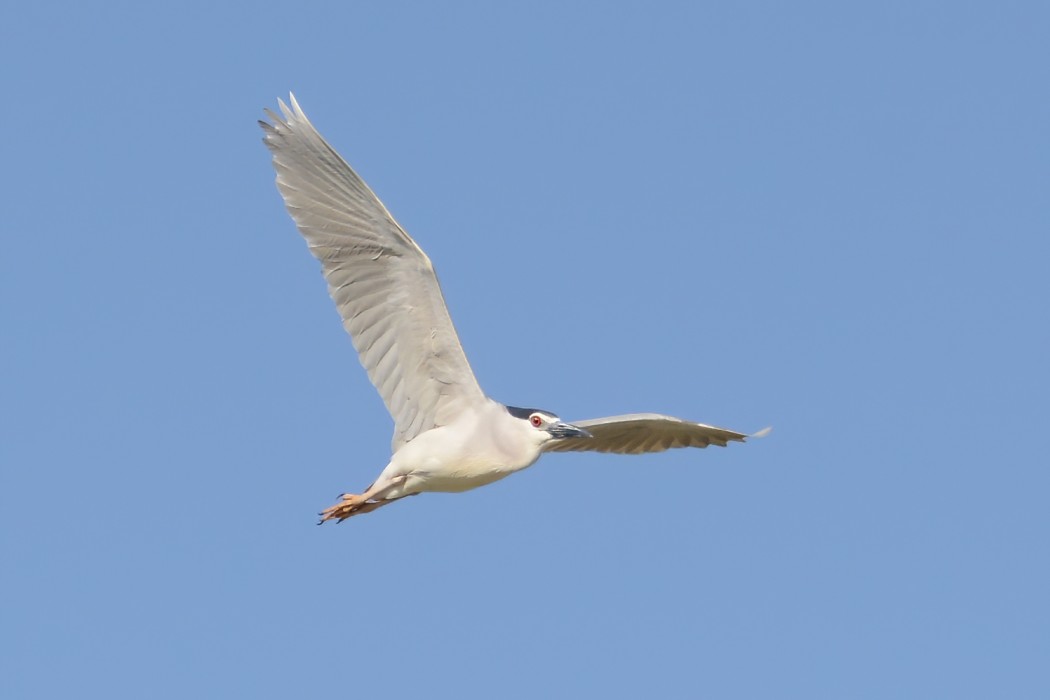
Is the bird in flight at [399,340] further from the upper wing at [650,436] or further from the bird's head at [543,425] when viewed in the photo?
the upper wing at [650,436]

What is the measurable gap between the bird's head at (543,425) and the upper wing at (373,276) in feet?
1.42

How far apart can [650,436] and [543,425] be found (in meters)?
2.93

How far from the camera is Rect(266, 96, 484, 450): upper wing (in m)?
15.6

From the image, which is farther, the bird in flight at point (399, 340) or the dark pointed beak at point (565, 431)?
the dark pointed beak at point (565, 431)

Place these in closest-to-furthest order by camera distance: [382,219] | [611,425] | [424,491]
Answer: [382,219] → [424,491] → [611,425]

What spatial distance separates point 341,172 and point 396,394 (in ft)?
7.11

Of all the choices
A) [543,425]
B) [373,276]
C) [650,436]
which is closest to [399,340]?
[373,276]

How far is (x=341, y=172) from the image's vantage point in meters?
15.6

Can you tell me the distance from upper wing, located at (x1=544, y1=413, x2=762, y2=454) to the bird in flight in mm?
1691

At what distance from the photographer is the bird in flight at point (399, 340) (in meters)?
15.6

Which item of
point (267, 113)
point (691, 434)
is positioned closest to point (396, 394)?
point (267, 113)

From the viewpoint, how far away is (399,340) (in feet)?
53.0

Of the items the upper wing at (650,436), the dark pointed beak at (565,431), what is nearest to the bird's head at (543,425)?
the dark pointed beak at (565,431)

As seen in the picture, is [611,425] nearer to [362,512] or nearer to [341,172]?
[362,512]
